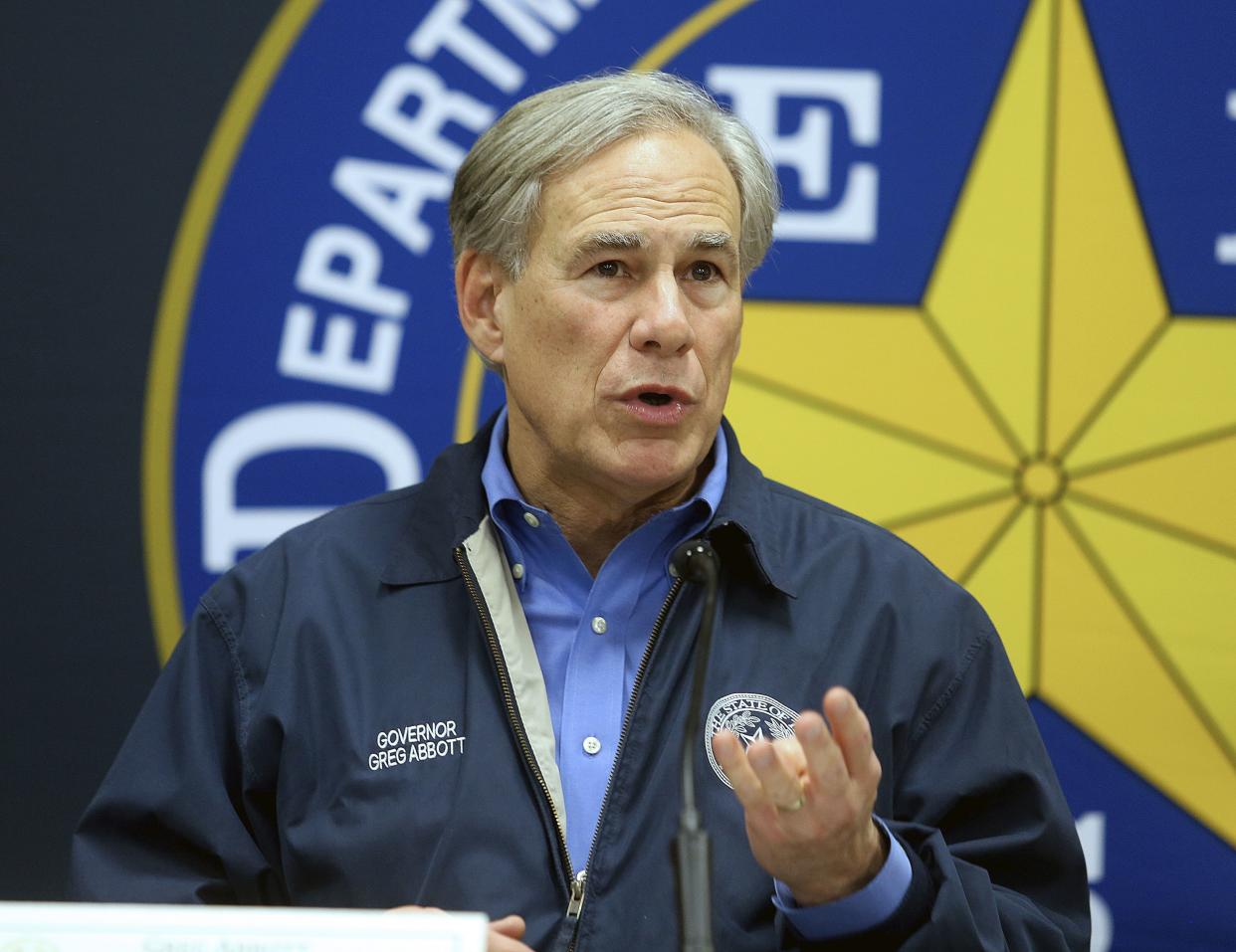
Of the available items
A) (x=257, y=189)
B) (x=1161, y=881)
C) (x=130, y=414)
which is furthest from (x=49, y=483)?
(x=1161, y=881)

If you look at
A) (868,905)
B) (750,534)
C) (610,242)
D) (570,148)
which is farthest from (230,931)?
(570,148)

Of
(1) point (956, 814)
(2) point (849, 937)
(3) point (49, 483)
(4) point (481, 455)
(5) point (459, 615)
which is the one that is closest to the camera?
(2) point (849, 937)

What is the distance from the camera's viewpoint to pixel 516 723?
174 cm

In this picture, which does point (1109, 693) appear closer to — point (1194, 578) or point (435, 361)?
point (1194, 578)

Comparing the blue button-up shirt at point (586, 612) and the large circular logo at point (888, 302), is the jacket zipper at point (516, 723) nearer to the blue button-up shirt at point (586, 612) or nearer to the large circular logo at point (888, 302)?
the blue button-up shirt at point (586, 612)

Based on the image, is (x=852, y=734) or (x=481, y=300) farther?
(x=481, y=300)

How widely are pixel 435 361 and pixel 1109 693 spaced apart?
1.26 m

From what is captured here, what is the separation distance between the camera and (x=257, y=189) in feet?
8.02

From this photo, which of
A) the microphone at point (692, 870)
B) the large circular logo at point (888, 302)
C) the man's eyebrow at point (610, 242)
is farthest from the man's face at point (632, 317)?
the microphone at point (692, 870)

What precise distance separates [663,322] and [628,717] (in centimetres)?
50

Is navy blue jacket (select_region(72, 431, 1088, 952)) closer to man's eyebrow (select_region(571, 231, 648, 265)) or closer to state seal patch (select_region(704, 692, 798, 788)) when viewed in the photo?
state seal patch (select_region(704, 692, 798, 788))

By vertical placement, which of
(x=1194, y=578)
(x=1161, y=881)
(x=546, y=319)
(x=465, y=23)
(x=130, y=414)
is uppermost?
(x=465, y=23)

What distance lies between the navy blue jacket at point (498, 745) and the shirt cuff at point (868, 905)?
67mm

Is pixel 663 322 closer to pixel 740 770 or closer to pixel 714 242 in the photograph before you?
pixel 714 242
